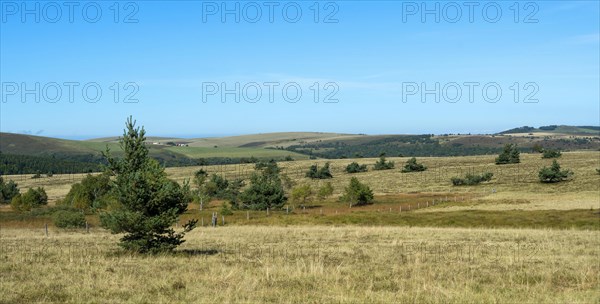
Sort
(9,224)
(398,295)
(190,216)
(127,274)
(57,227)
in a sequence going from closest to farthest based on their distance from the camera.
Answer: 1. (398,295)
2. (127,274)
3. (57,227)
4. (9,224)
5. (190,216)

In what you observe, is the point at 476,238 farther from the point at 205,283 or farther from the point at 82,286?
the point at 82,286

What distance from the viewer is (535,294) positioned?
11.9 metres

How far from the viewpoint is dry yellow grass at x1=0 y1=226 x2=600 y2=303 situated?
11641mm

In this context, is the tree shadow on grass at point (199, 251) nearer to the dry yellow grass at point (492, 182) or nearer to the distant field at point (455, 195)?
the distant field at point (455, 195)

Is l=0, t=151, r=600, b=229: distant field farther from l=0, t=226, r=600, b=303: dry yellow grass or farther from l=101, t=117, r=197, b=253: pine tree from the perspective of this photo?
l=101, t=117, r=197, b=253: pine tree

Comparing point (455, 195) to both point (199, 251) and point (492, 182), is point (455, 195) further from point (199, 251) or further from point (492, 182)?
point (199, 251)

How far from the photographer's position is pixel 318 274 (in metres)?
14.9

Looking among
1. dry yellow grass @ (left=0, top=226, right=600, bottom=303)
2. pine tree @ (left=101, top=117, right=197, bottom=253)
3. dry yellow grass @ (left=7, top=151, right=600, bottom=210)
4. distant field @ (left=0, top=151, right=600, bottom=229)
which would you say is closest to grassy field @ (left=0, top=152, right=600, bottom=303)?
dry yellow grass @ (left=0, top=226, right=600, bottom=303)

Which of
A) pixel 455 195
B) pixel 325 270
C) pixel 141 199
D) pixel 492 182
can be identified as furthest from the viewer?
pixel 492 182

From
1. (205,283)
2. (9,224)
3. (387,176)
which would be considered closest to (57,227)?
(9,224)

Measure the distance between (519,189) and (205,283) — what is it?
7625 centimetres

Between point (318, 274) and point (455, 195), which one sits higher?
point (318, 274)

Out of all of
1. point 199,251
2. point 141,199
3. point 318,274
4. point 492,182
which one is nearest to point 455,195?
point 492,182

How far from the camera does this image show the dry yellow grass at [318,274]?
11641 mm
